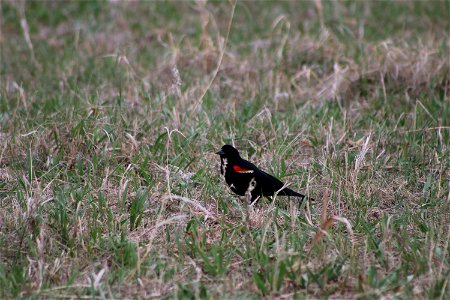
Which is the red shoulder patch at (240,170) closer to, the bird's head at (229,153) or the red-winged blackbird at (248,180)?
the red-winged blackbird at (248,180)

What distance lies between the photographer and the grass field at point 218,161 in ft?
12.4

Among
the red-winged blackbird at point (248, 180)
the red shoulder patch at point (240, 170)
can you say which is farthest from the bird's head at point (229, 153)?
the red shoulder patch at point (240, 170)

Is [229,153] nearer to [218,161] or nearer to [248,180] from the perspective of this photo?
[248,180]

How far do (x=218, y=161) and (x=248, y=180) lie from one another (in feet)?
2.82

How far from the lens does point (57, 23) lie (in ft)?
31.6

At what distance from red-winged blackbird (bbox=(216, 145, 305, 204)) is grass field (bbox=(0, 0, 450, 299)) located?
0.12m

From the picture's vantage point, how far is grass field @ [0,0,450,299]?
3766 mm

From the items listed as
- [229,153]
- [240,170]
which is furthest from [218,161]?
[240,170]

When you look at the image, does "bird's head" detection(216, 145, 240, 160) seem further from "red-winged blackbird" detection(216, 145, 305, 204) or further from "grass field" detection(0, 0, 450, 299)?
"grass field" detection(0, 0, 450, 299)

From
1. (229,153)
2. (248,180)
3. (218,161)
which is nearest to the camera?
(248,180)

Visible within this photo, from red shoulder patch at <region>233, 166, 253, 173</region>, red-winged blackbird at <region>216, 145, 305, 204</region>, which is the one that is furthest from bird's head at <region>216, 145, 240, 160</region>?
red shoulder patch at <region>233, 166, 253, 173</region>

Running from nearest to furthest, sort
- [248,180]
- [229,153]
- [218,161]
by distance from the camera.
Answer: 1. [248,180]
2. [229,153]
3. [218,161]

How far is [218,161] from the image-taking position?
5.53 meters

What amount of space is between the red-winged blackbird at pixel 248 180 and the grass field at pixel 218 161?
121 mm
